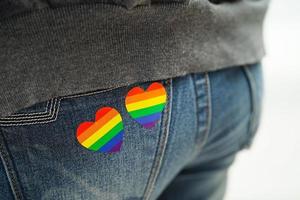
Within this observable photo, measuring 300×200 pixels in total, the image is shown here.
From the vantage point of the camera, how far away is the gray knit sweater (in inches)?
17.1

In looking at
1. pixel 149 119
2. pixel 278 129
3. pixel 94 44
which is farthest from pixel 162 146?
pixel 278 129

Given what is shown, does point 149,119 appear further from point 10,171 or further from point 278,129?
point 278,129

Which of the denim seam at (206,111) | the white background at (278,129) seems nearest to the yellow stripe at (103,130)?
the denim seam at (206,111)

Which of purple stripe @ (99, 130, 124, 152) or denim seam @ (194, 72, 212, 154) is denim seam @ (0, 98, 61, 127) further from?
denim seam @ (194, 72, 212, 154)

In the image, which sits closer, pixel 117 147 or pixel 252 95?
pixel 117 147

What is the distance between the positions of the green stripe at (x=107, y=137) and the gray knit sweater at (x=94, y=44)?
47 millimetres

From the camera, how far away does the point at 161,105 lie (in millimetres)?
517

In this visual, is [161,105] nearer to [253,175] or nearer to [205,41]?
[205,41]

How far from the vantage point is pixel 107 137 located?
0.49 meters

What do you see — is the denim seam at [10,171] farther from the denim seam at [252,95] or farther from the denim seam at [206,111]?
the denim seam at [252,95]

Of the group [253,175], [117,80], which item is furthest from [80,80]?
[253,175]

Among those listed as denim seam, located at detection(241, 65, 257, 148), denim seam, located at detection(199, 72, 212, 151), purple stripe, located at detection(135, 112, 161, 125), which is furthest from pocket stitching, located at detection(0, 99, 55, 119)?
denim seam, located at detection(241, 65, 257, 148)

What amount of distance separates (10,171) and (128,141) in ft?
0.42

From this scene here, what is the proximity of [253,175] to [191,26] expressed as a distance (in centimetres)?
95
